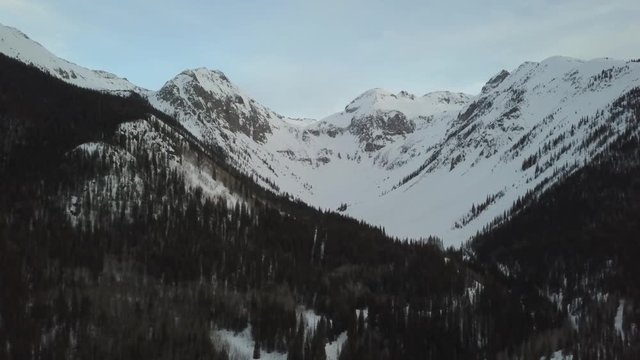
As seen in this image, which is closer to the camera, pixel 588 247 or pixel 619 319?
pixel 619 319

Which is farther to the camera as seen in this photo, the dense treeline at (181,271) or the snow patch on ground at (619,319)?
the snow patch on ground at (619,319)

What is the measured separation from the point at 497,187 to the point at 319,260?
3911 inches

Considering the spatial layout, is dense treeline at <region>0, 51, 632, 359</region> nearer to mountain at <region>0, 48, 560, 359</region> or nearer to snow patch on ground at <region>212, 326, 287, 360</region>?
mountain at <region>0, 48, 560, 359</region>

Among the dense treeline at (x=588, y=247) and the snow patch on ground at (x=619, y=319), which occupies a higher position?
the dense treeline at (x=588, y=247)

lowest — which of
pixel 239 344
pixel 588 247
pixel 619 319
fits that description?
pixel 239 344

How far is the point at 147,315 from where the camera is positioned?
42281 millimetres

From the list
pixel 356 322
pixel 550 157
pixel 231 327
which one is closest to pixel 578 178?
pixel 550 157

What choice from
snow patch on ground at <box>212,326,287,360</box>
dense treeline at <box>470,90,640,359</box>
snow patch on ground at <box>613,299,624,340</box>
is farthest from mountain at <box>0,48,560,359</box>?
snow patch on ground at <box>613,299,624,340</box>

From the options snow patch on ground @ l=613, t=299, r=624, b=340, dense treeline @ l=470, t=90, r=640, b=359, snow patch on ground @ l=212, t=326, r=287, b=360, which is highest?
dense treeline @ l=470, t=90, r=640, b=359

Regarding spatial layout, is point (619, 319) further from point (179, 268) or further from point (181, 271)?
point (179, 268)

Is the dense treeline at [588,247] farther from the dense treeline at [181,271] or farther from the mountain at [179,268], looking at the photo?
the mountain at [179,268]

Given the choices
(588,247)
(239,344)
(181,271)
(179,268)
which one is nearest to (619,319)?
(588,247)

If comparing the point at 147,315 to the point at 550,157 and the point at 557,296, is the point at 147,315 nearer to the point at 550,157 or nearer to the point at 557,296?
the point at 557,296

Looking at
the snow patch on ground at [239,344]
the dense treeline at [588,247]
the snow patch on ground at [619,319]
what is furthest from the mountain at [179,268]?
the snow patch on ground at [619,319]
